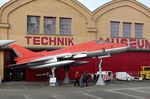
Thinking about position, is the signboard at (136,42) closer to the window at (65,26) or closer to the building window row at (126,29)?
the building window row at (126,29)

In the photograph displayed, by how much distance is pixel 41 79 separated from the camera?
44594 mm

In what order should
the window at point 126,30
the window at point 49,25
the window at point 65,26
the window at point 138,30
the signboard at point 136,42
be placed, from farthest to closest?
the window at point 138,30
the window at point 126,30
the signboard at point 136,42
the window at point 65,26
the window at point 49,25

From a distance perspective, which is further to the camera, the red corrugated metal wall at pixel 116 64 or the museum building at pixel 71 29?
the red corrugated metal wall at pixel 116 64

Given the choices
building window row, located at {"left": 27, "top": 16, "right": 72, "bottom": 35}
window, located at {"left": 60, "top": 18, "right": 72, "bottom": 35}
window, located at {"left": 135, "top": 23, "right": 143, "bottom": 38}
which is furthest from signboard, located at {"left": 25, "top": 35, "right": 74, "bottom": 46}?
window, located at {"left": 135, "top": 23, "right": 143, "bottom": 38}

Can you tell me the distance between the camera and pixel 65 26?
46.8m

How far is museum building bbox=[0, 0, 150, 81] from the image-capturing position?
44.1m

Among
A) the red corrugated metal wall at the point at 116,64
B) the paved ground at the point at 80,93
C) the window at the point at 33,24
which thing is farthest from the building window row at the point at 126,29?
the paved ground at the point at 80,93

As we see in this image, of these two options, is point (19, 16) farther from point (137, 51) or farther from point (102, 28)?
point (137, 51)

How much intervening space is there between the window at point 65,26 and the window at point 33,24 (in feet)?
10.7

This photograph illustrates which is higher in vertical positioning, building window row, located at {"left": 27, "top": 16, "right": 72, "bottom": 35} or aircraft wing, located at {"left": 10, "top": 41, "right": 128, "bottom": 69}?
building window row, located at {"left": 27, "top": 16, "right": 72, "bottom": 35}

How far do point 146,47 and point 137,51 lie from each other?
67.4 inches

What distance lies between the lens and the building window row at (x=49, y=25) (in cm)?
4525

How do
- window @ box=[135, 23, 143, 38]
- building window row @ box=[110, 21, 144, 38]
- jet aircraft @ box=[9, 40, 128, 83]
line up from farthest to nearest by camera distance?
window @ box=[135, 23, 143, 38]
building window row @ box=[110, 21, 144, 38]
jet aircraft @ box=[9, 40, 128, 83]

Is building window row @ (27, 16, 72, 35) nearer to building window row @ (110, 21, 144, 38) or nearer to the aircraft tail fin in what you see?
the aircraft tail fin
